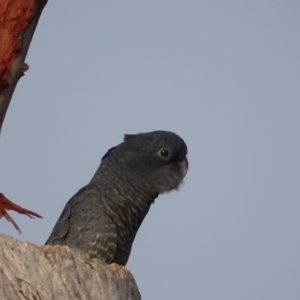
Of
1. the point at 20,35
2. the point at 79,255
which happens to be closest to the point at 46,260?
the point at 79,255

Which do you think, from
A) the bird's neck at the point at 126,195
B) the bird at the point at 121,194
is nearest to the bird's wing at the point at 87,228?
the bird at the point at 121,194

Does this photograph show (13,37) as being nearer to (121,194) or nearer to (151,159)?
(121,194)

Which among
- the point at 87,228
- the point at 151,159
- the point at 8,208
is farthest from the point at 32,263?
the point at 151,159

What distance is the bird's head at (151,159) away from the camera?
7508 millimetres

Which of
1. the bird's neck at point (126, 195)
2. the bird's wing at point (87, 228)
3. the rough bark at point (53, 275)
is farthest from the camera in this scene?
the bird's neck at point (126, 195)

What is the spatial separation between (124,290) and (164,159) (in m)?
2.95

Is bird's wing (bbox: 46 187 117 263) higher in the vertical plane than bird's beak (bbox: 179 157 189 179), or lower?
lower

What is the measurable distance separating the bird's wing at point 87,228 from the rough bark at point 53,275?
1.80 meters

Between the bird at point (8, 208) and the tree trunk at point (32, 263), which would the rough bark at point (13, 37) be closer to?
the tree trunk at point (32, 263)

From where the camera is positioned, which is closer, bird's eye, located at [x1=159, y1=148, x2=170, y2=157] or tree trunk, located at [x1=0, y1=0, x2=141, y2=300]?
tree trunk, located at [x1=0, y1=0, x2=141, y2=300]

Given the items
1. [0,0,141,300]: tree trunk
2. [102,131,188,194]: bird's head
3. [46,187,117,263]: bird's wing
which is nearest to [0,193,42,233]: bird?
[0,0,141,300]: tree trunk

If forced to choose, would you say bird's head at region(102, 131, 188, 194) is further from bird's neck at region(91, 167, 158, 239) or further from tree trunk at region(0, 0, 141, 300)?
tree trunk at region(0, 0, 141, 300)

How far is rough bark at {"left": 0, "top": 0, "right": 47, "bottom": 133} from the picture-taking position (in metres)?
4.58

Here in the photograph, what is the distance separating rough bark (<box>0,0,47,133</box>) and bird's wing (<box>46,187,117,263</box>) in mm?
2350
